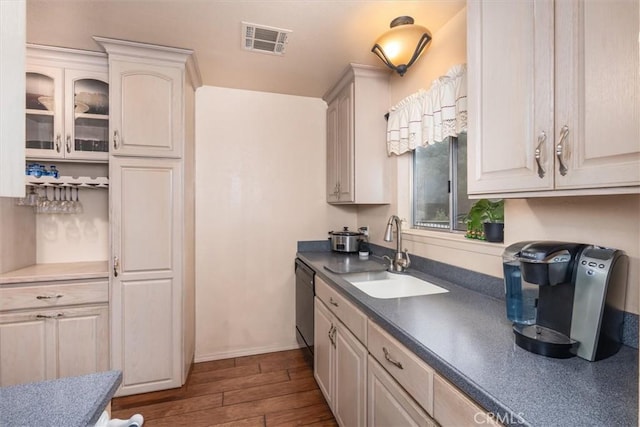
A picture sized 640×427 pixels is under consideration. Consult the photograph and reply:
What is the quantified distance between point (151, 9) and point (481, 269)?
2278 millimetres

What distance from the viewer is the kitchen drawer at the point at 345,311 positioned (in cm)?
137

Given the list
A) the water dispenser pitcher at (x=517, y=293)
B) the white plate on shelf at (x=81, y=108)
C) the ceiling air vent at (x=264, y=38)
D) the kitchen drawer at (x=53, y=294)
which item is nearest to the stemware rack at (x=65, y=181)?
the white plate on shelf at (x=81, y=108)

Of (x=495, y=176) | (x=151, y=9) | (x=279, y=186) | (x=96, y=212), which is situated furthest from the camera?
(x=279, y=186)

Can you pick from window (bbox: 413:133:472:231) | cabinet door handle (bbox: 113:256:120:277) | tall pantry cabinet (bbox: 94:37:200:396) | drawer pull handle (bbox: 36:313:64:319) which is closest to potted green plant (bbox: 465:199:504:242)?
window (bbox: 413:133:472:231)

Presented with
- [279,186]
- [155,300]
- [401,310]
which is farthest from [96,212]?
[401,310]

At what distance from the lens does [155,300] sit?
6.85 feet

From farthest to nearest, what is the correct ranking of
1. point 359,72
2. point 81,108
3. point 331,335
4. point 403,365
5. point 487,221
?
point 359,72 < point 81,108 < point 331,335 < point 487,221 < point 403,365

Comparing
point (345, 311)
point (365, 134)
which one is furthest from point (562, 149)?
point (365, 134)

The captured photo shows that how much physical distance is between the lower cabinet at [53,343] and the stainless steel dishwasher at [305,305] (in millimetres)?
1409

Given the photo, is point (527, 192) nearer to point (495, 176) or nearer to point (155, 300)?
point (495, 176)

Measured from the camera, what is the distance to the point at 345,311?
5.11 feet

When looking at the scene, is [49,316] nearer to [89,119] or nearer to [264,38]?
[89,119]

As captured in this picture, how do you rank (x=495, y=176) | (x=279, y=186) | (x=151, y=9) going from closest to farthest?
(x=495, y=176), (x=151, y=9), (x=279, y=186)

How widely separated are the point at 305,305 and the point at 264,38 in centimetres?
198
